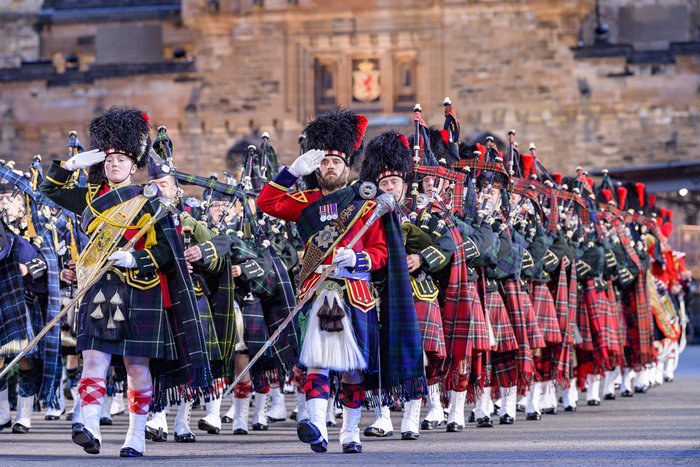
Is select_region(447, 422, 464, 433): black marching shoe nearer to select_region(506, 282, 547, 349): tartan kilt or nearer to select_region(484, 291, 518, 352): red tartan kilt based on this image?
select_region(484, 291, 518, 352): red tartan kilt

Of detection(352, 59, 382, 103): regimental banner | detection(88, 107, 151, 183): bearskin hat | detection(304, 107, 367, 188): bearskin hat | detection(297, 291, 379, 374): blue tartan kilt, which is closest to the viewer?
detection(297, 291, 379, 374): blue tartan kilt

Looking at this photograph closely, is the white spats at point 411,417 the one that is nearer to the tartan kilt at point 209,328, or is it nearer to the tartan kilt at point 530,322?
the tartan kilt at point 209,328

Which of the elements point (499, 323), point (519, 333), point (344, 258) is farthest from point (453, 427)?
point (344, 258)

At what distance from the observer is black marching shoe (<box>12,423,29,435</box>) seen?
1268 centimetres

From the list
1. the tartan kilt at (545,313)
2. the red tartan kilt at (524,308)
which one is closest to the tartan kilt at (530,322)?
the red tartan kilt at (524,308)

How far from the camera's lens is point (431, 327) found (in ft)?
38.0

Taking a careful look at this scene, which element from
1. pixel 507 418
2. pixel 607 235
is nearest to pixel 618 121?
pixel 607 235

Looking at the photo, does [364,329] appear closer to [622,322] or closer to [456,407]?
[456,407]

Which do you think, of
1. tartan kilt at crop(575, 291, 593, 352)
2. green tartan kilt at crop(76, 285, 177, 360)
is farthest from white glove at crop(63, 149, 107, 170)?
tartan kilt at crop(575, 291, 593, 352)

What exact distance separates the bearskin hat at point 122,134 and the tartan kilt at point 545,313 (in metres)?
5.04

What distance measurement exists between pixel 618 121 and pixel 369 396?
30691mm

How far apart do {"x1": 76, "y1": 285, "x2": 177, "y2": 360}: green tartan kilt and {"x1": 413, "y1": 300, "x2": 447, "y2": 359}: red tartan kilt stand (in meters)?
→ 1.93

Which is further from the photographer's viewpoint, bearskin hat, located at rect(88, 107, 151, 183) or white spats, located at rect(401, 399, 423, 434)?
white spats, located at rect(401, 399, 423, 434)

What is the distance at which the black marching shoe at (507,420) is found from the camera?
531 inches
